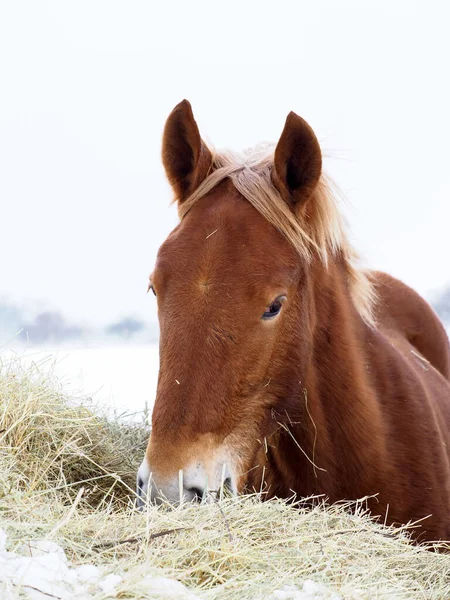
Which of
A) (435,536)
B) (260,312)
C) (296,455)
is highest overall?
(260,312)

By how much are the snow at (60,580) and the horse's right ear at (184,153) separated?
Answer: 202 cm

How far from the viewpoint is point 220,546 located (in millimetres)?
2414

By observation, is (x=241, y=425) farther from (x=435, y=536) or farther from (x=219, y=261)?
(x=435, y=536)

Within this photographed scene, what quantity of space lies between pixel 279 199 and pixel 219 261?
0.51 meters

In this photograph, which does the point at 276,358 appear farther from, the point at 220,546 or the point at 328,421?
the point at 220,546

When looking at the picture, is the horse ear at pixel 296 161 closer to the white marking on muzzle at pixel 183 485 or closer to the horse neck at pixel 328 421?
the horse neck at pixel 328 421

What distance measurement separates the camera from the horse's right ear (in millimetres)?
3553

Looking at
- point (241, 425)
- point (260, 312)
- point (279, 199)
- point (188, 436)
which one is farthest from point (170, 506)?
point (279, 199)

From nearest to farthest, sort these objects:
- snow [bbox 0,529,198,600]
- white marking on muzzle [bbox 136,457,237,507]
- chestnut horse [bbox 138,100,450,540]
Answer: snow [bbox 0,529,198,600]
white marking on muzzle [bbox 136,457,237,507]
chestnut horse [bbox 138,100,450,540]

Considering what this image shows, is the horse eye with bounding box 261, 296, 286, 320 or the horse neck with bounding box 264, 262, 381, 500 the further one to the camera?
the horse neck with bounding box 264, 262, 381, 500

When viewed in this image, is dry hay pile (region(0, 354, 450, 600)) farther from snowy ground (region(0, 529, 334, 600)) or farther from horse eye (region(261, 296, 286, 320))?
horse eye (region(261, 296, 286, 320))

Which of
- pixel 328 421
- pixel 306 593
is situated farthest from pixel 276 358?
pixel 306 593

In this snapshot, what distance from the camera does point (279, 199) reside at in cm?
339

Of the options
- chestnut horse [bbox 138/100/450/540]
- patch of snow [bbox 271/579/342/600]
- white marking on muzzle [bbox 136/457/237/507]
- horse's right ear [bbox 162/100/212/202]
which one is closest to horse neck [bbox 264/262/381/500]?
chestnut horse [bbox 138/100/450/540]
